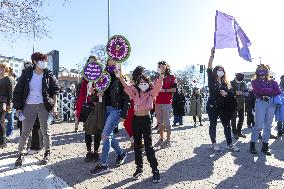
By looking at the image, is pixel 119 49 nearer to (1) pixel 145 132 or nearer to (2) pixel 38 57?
(1) pixel 145 132

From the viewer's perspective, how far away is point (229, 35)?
29.8 ft

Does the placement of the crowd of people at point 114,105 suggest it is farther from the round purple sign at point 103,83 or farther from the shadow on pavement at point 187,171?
the shadow on pavement at point 187,171

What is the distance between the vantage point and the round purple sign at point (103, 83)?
6641mm

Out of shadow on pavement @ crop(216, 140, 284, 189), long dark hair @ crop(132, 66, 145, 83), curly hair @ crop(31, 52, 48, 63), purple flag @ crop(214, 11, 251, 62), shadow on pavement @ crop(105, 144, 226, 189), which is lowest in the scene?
shadow on pavement @ crop(216, 140, 284, 189)

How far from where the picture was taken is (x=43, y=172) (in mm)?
6348

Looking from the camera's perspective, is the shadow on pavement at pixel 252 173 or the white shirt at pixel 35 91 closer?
the shadow on pavement at pixel 252 173

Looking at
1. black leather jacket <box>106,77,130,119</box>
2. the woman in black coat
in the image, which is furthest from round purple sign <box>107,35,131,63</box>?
the woman in black coat

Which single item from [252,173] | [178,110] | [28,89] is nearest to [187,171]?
[252,173]

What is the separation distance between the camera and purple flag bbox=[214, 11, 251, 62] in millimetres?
8805

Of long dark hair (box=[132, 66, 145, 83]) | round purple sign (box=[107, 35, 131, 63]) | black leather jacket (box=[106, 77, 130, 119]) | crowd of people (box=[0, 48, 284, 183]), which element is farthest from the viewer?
black leather jacket (box=[106, 77, 130, 119])

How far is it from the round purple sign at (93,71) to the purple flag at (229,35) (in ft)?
9.64

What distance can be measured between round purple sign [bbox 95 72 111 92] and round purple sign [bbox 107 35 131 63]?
0.44 m

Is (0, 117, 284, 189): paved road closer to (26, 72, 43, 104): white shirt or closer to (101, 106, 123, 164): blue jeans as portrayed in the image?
(101, 106, 123, 164): blue jeans

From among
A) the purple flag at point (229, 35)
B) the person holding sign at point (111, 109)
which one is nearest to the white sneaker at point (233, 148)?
the purple flag at point (229, 35)
